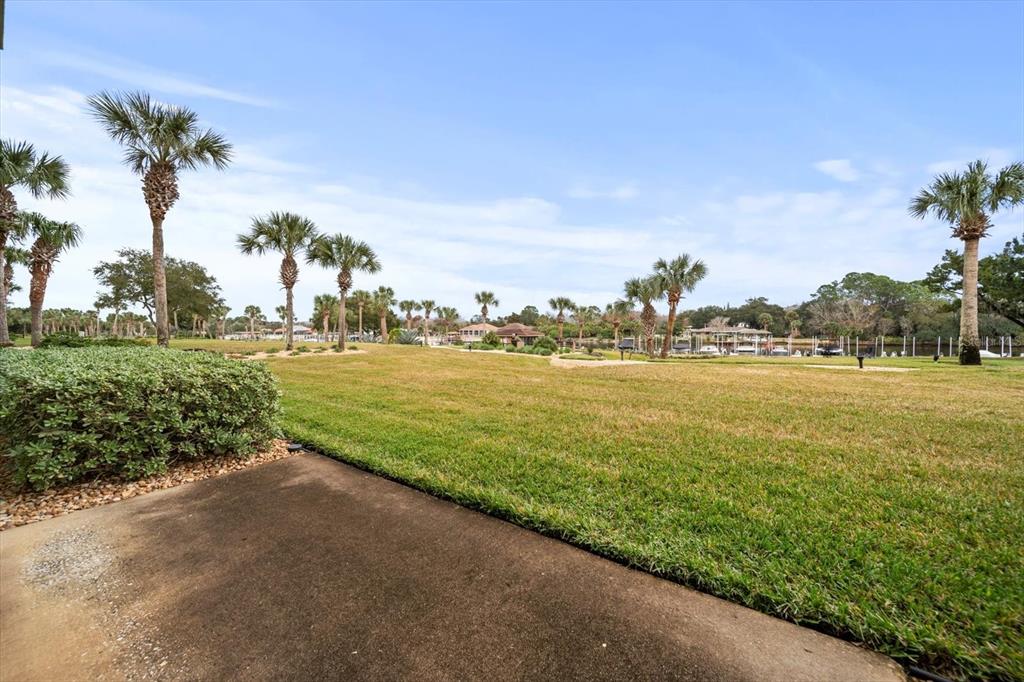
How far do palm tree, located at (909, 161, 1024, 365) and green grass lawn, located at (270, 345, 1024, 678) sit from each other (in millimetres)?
15355

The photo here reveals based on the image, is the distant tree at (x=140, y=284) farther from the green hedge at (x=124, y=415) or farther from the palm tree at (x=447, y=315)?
the green hedge at (x=124, y=415)

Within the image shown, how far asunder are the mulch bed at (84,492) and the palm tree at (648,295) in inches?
1178

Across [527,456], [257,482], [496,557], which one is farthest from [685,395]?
[257,482]

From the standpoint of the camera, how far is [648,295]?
31.9m

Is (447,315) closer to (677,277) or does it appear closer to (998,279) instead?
(677,277)

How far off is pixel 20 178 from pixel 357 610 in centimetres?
2721

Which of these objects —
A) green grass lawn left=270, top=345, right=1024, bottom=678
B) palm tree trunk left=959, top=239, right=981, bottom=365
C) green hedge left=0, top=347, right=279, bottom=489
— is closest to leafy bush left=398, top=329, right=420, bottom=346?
green grass lawn left=270, top=345, right=1024, bottom=678

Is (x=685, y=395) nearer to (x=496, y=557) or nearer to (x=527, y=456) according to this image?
(x=527, y=456)

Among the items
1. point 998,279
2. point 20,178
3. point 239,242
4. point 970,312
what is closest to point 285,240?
point 239,242

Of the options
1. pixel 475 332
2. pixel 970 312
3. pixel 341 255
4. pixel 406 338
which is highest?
pixel 341 255

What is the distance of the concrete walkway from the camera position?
180 cm

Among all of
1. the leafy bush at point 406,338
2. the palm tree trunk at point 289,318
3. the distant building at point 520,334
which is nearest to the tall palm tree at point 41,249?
the palm tree trunk at point 289,318

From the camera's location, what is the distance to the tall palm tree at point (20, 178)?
16.8 meters

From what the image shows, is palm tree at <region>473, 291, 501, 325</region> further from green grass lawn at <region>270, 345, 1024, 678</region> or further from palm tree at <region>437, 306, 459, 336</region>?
green grass lawn at <region>270, 345, 1024, 678</region>
